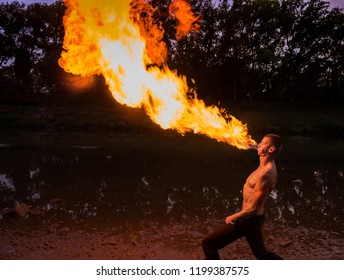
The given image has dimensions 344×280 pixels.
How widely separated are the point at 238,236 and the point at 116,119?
30790 mm

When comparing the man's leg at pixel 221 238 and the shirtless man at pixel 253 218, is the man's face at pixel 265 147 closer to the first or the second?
the shirtless man at pixel 253 218

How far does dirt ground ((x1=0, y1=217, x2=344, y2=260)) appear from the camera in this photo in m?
7.39

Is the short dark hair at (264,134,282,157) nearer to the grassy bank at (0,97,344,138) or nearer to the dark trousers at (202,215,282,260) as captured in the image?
the dark trousers at (202,215,282,260)

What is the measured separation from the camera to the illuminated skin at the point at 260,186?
548 centimetres

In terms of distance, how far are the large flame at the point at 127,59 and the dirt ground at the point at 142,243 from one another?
2258mm

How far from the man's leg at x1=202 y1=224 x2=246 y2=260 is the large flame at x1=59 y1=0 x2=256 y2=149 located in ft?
10.2

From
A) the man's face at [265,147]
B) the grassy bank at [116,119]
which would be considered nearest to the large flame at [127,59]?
the man's face at [265,147]

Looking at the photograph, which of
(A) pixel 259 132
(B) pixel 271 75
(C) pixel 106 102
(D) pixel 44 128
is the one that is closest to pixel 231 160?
(A) pixel 259 132

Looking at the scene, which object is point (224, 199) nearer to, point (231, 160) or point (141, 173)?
point (141, 173)

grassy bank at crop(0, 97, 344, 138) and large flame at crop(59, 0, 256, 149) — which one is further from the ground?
grassy bank at crop(0, 97, 344, 138)

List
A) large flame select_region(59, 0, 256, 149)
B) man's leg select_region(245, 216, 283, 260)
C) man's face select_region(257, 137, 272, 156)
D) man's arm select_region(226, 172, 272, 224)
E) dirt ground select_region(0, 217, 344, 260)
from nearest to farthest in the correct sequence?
man's arm select_region(226, 172, 272, 224)
man's leg select_region(245, 216, 283, 260)
man's face select_region(257, 137, 272, 156)
dirt ground select_region(0, 217, 344, 260)
large flame select_region(59, 0, 256, 149)

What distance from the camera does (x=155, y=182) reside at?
14.3m

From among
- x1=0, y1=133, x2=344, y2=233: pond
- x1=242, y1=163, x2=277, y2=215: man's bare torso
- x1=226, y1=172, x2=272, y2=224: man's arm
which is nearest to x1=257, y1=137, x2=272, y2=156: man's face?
x1=242, y1=163, x2=277, y2=215: man's bare torso

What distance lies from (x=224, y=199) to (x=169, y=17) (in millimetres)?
25461
